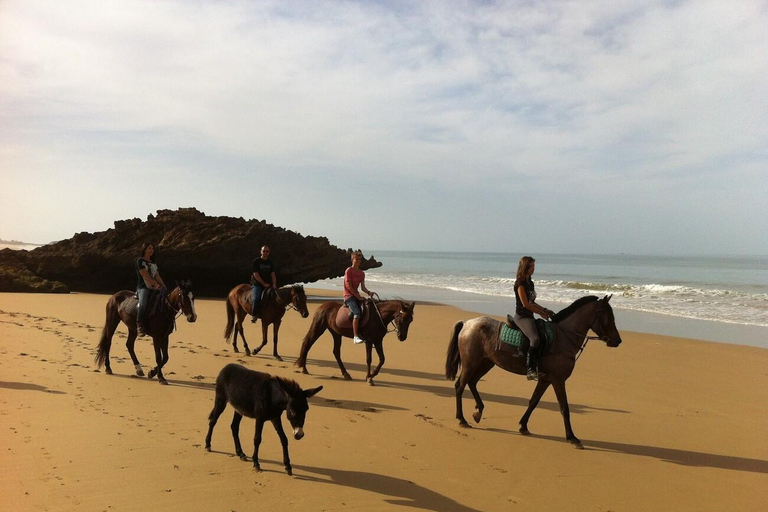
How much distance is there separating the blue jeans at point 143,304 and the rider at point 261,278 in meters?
2.81

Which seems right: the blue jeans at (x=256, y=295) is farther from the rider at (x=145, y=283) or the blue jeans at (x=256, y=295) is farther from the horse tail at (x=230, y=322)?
the rider at (x=145, y=283)

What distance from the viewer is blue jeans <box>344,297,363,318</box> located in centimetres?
919

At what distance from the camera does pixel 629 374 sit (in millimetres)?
10484

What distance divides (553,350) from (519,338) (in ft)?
1.43

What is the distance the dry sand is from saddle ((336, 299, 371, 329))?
996mm

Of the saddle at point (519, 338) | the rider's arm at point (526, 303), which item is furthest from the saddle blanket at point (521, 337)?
the rider's arm at point (526, 303)

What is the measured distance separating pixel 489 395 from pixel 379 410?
220 cm

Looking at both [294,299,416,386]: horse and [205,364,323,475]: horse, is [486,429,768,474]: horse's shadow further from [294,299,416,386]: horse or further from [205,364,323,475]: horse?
[205,364,323,475]: horse

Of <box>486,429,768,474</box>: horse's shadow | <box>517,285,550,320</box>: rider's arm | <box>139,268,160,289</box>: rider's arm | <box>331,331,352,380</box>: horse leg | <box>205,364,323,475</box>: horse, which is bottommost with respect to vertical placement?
<box>486,429,768,474</box>: horse's shadow

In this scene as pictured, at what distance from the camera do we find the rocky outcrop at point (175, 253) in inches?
874

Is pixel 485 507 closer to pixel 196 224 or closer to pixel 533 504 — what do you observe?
pixel 533 504

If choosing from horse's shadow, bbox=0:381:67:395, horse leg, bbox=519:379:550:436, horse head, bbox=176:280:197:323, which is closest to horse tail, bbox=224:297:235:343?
horse head, bbox=176:280:197:323

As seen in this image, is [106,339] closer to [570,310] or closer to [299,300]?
[299,300]

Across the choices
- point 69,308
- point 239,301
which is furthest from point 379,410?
point 69,308
